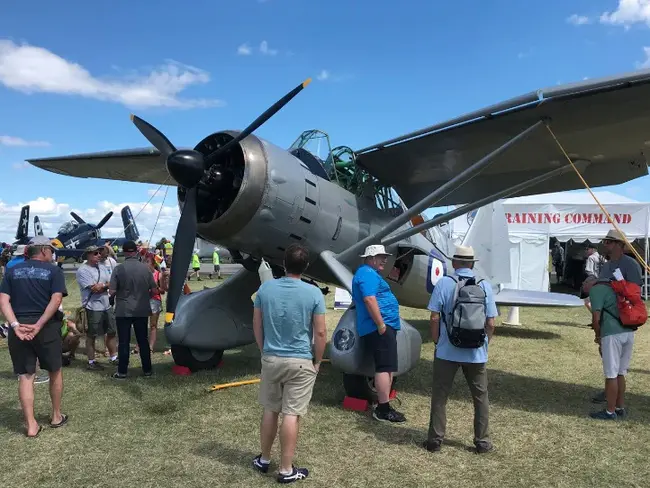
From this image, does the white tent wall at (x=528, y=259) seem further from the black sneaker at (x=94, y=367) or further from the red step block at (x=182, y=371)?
the black sneaker at (x=94, y=367)

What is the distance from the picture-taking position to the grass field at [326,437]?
A: 3504 millimetres

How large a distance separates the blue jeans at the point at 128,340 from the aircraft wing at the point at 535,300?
6.07 m

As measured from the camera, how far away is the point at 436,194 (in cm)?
566

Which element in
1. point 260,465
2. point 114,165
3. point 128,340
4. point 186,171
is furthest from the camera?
point 114,165

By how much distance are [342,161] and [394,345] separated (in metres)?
2.77

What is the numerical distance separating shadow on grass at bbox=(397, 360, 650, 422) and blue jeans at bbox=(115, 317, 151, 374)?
317cm

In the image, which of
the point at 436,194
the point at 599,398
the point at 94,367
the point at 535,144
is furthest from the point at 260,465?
the point at 535,144

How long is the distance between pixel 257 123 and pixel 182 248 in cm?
156

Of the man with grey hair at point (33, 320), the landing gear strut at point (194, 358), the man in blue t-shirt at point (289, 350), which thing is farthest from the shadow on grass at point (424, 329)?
the man with grey hair at point (33, 320)

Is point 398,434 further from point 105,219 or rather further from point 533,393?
point 105,219

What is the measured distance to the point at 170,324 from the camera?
20.0 ft

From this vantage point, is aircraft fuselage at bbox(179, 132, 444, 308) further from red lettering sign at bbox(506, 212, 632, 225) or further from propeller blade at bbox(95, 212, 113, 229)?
propeller blade at bbox(95, 212, 113, 229)

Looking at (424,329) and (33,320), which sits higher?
(33,320)

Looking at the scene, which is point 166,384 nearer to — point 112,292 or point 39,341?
point 112,292
